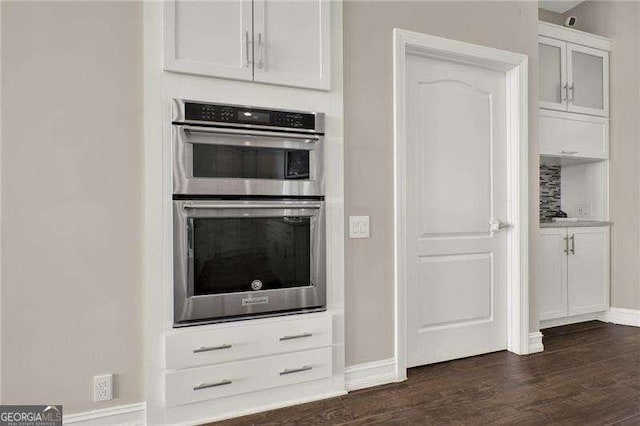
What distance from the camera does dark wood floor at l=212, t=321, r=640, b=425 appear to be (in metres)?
2.06

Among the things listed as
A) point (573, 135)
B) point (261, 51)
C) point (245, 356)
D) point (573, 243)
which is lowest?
point (245, 356)

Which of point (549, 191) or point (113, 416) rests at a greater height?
point (549, 191)

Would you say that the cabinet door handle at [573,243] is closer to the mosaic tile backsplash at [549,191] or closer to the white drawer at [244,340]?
the mosaic tile backsplash at [549,191]

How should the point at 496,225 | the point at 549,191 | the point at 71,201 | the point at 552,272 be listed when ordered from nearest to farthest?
the point at 71,201 → the point at 496,225 → the point at 552,272 → the point at 549,191

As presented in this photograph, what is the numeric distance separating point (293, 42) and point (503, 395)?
7.82 ft

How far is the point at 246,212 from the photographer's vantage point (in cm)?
213

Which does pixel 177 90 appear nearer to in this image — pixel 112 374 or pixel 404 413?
pixel 112 374

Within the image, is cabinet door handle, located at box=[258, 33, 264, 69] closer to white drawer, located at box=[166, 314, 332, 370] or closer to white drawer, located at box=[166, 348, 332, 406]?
white drawer, located at box=[166, 314, 332, 370]

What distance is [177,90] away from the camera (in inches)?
79.9

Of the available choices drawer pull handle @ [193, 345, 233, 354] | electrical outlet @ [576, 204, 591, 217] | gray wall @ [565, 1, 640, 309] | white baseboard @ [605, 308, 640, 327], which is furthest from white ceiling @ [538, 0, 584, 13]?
drawer pull handle @ [193, 345, 233, 354]

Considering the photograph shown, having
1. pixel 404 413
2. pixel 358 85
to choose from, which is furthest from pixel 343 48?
pixel 404 413

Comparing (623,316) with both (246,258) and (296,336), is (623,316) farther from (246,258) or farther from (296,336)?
(246,258)

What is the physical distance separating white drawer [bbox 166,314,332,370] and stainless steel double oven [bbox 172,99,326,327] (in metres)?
0.07

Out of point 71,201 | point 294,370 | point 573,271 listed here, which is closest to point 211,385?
point 294,370
